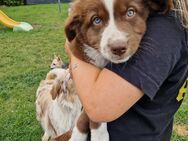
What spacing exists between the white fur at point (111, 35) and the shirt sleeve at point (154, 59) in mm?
58

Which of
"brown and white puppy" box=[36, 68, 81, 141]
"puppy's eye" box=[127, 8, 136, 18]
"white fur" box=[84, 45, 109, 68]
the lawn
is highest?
→ "puppy's eye" box=[127, 8, 136, 18]

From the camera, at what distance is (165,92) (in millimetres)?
2062

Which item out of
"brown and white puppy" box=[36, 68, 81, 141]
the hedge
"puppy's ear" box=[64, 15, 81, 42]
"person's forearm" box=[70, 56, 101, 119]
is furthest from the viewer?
the hedge

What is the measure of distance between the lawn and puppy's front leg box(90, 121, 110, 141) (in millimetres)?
2741

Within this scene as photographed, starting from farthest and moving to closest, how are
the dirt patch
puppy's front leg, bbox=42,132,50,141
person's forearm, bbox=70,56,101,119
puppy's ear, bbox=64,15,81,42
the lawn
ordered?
the lawn
the dirt patch
puppy's front leg, bbox=42,132,50,141
puppy's ear, bbox=64,15,81,42
person's forearm, bbox=70,56,101,119

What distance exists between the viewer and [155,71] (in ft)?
5.95

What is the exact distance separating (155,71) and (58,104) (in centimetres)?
234

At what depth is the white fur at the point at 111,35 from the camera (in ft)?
5.99

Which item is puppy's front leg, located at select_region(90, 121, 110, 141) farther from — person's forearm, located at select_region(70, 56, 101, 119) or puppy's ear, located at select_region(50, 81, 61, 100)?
puppy's ear, located at select_region(50, 81, 61, 100)

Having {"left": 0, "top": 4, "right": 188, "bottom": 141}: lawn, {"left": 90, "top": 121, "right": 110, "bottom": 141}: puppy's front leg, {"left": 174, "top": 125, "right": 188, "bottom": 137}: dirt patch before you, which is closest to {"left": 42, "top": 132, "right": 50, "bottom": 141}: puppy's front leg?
{"left": 0, "top": 4, "right": 188, "bottom": 141}: lawn

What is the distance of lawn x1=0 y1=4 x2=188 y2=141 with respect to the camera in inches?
206

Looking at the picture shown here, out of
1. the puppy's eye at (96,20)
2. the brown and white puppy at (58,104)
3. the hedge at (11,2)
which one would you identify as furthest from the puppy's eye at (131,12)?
the hedge at (11,2)

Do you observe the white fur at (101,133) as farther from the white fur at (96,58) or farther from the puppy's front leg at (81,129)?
the white fur at (96,58)

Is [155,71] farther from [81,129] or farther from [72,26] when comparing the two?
[81,129]
